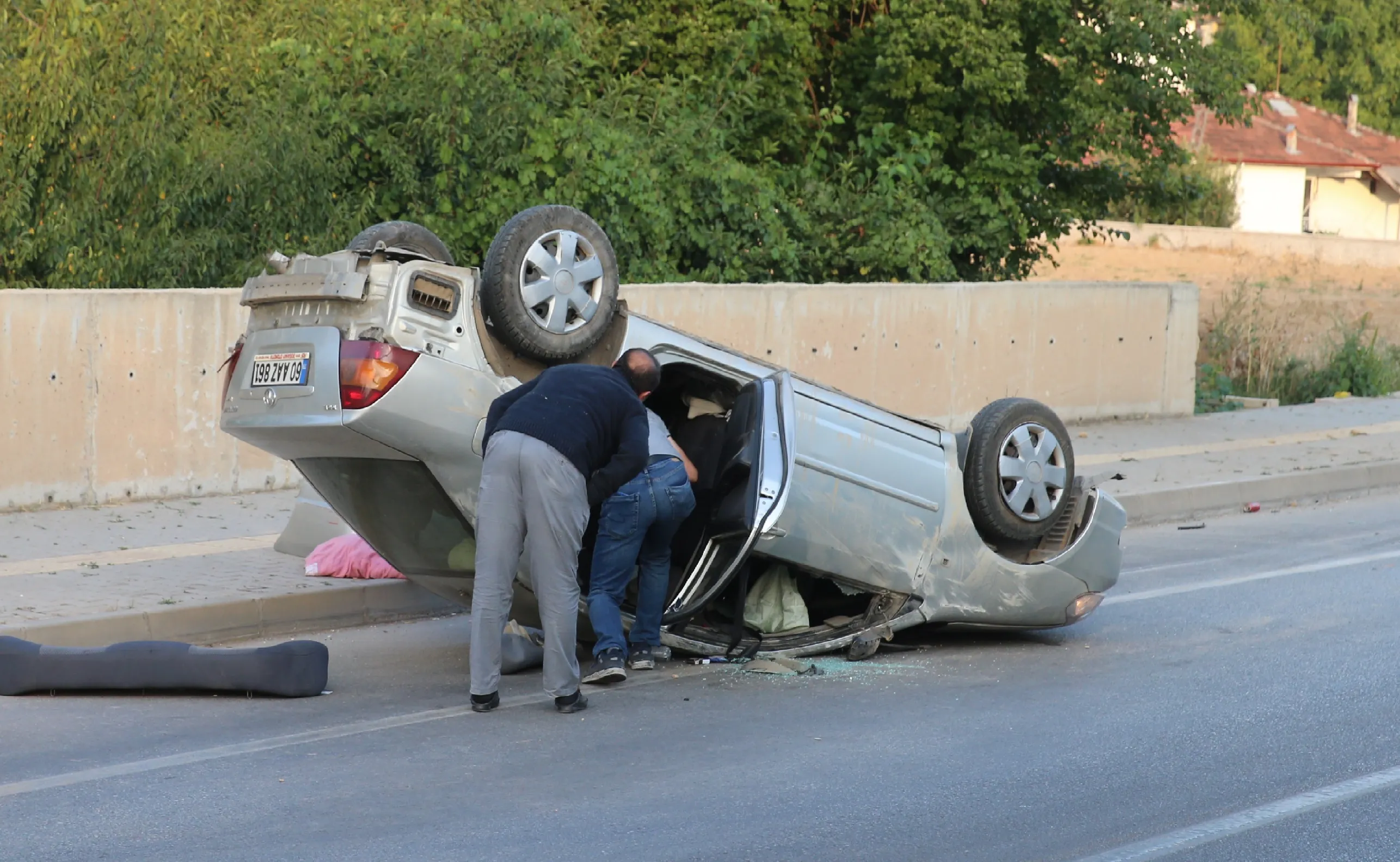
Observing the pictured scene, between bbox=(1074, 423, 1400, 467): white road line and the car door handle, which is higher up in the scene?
the car door handle

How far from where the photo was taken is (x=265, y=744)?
247 inches

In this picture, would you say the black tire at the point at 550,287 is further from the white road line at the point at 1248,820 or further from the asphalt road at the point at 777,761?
the white road line at the point at 1248,820

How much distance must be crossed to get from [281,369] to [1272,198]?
67488 mm

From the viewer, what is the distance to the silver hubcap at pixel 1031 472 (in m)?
7.99

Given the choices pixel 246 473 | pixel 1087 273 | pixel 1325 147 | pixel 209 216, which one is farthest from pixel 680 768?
pixel 1325 147

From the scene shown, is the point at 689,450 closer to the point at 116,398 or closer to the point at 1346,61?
the point at 116,398

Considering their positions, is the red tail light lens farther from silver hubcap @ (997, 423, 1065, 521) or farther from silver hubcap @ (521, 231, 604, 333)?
silver hubcap @ (997, 423, 1065, 521)

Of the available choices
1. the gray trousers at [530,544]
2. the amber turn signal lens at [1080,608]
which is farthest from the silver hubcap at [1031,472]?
the gray trousers at [530,544]

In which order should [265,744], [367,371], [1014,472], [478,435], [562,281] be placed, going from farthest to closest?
[1014,472], [562,281], [478,435], [367,371], [265,744]

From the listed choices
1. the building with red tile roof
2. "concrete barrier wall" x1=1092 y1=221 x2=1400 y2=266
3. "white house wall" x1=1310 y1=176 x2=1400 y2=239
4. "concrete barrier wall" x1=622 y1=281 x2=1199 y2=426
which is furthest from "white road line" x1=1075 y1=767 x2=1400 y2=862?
"white house wall" x1=1310 y1=176 x2=1400 y2=239

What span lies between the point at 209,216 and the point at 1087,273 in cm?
3002

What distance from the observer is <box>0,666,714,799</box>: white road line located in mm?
5738

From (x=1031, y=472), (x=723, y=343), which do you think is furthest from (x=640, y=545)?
(x=723, y=343)

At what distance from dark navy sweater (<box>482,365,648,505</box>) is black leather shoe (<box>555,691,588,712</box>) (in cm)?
78
